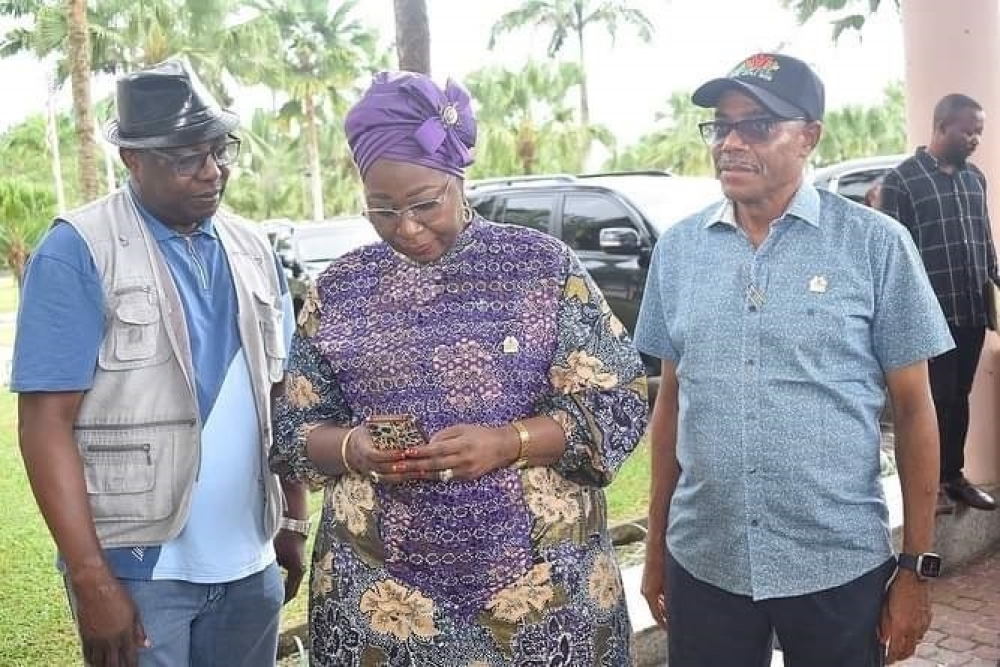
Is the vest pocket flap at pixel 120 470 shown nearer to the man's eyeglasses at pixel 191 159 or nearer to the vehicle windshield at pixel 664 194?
the man's eyeglasses at pixel 191 159

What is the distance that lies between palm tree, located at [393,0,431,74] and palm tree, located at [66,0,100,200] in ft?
26.2

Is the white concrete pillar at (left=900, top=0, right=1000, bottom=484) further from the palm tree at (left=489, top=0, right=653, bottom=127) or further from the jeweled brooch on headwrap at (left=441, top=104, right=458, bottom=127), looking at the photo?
the palm tree at (left=489, top=0, right=653, bottom=127)

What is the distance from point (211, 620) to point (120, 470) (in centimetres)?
41

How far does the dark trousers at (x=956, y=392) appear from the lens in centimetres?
489

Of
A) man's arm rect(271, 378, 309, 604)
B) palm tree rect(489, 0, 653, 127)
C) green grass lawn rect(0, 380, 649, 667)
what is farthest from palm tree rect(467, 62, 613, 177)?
man's arm rect(271, 378, 309, 604)

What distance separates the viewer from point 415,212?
6.29ft

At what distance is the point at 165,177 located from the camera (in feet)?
7.27

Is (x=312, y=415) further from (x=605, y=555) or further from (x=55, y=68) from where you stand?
(x=55, y=68)

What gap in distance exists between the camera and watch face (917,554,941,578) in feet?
7.38

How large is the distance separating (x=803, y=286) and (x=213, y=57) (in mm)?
29385

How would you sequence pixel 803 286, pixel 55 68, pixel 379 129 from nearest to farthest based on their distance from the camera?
pixel 379 129 < pixel 803 286 < pixel 55 68

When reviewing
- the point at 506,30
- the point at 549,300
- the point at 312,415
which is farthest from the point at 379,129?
the point at 506,30

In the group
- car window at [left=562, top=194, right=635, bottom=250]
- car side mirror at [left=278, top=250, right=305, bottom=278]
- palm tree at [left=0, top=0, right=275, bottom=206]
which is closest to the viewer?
car window at [left=562, top=194, right=635, bottom=250]

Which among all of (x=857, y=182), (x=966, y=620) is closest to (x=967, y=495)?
(x=966, y=620)
